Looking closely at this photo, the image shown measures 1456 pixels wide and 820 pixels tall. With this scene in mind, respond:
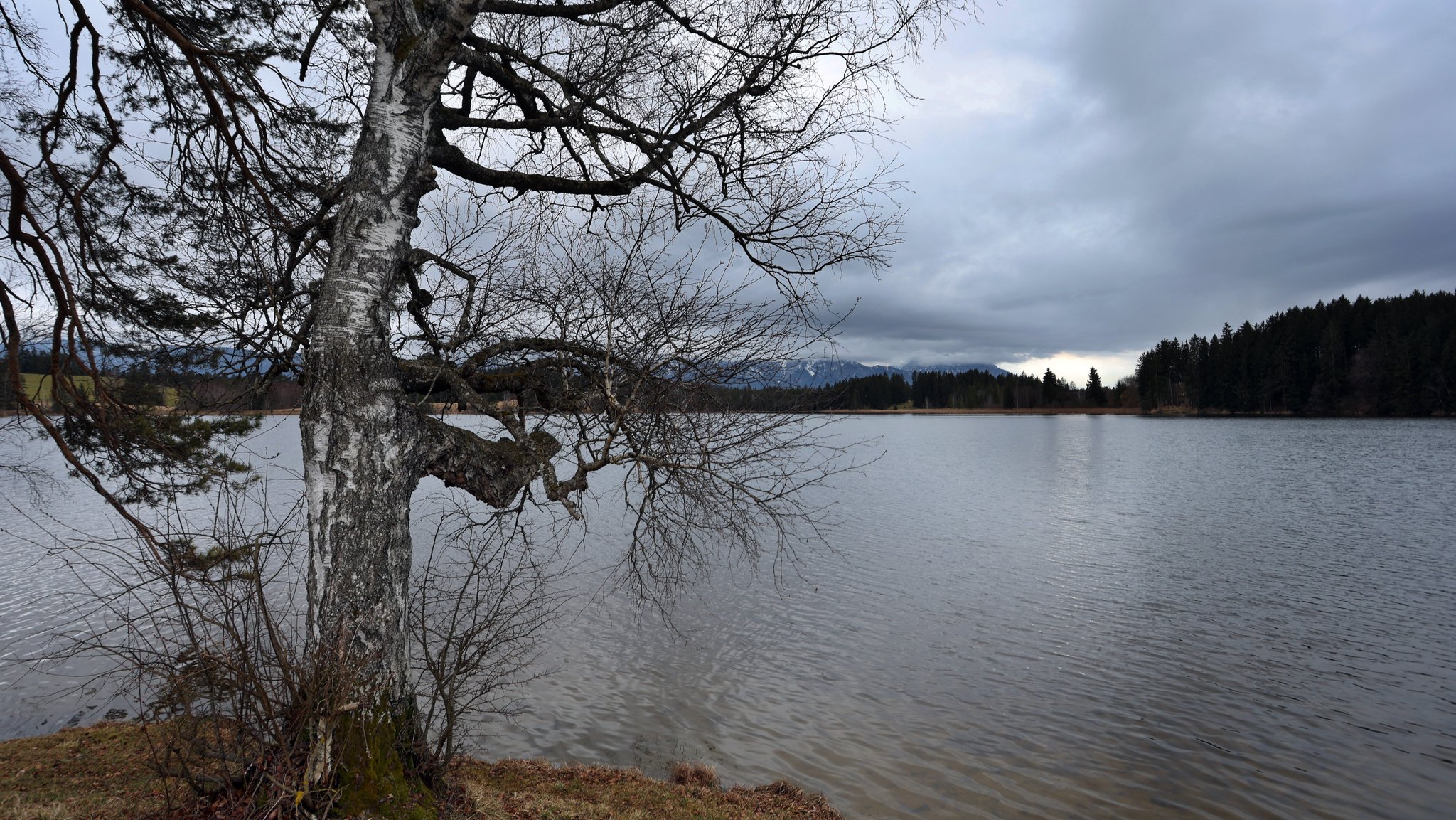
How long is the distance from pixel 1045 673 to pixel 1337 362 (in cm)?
10313

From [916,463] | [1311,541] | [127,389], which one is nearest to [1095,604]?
[1311,541]

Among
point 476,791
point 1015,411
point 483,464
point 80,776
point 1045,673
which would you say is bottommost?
point 1045,673

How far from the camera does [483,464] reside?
5.43 metres

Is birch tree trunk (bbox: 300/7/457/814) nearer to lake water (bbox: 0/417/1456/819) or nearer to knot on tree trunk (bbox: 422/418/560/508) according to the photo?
knot on tree trunk (bbox: 422/418/560/508)

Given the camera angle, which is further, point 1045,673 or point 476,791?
point 1045,673

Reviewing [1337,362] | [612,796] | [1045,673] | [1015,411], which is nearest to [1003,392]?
[1015,411]

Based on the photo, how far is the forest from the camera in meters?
79.8

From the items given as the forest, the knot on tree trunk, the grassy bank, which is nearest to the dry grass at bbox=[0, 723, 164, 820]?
the grassy bank

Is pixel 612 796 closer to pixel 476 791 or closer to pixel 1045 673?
pixel 476 791

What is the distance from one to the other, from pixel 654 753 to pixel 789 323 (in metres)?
6.02

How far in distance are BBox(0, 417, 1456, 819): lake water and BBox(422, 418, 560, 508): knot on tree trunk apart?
4.95 meters

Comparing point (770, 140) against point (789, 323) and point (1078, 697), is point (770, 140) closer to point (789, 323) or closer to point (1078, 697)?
point (789, 323)

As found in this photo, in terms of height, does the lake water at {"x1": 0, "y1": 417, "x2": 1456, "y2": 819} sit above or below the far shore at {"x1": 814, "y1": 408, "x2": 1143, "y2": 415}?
below

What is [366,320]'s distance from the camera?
465 centimetres
